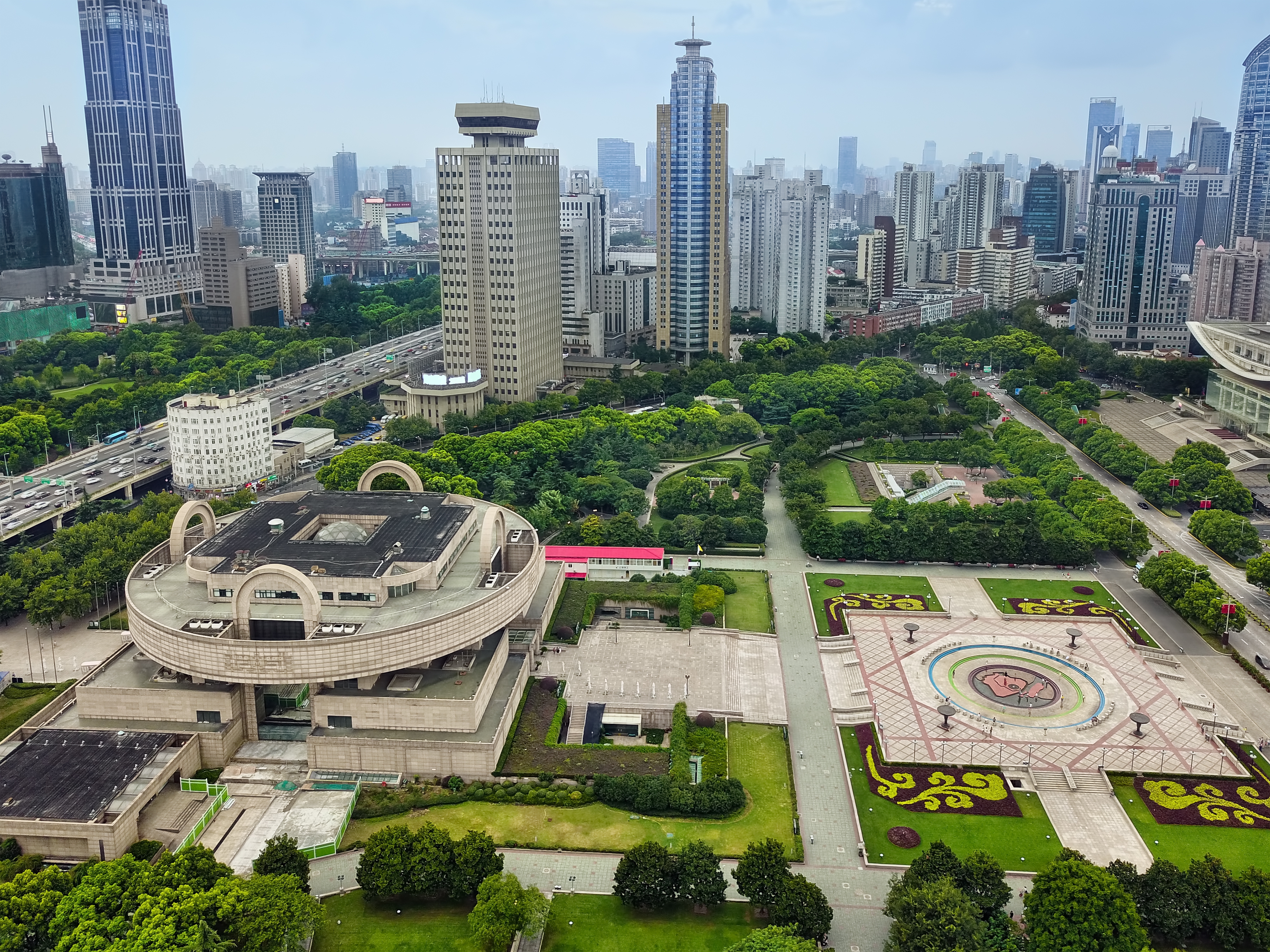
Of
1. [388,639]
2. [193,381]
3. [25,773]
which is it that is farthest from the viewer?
[193,381]

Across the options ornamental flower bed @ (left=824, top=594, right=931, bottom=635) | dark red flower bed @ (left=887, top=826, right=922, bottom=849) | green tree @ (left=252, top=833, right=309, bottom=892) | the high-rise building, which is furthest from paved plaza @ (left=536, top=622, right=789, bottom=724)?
the high-rise building

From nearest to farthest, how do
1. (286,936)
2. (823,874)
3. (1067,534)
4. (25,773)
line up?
1. (286,936)
2. (823,874)
3. (25,773)
4. (1067,534)

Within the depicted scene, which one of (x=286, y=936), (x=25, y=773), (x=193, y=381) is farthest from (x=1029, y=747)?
(x=193, y=381)

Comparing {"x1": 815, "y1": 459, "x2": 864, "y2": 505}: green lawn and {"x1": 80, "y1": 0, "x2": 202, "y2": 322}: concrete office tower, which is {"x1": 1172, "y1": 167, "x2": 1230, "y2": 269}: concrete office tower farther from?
{"x1": 80, "y1": 0, "x2": 202, "y2": 322}: concrete office tower

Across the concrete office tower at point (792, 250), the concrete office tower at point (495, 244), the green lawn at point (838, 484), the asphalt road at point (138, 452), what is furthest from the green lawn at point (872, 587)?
the concrete office tower at point (792, 250)

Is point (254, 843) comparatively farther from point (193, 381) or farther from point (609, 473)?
point (193, 381)

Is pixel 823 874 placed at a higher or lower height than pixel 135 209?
lower
